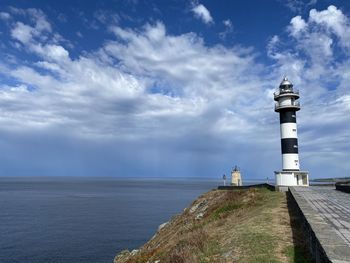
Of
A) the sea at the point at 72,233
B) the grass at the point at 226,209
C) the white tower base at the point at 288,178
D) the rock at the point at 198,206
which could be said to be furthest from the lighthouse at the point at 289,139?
the sea at the point at 72,233

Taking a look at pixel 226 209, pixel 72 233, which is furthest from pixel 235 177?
pixel 226 209

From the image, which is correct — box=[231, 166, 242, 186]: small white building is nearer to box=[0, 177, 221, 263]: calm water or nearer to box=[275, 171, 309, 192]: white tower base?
box=[0, 177, 221, 263]: calm water

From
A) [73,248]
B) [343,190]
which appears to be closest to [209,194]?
[343,190]

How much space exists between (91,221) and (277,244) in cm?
5237

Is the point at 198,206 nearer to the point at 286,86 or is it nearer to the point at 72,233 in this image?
the point at 286,86

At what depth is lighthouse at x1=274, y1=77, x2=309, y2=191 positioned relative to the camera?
33.9m

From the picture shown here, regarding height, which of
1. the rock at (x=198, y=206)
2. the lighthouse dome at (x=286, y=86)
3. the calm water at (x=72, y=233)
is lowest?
the calm water at (x=72, y=233)

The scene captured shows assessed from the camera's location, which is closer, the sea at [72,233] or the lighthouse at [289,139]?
the lighthouse at [289,139]

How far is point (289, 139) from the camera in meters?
35.0

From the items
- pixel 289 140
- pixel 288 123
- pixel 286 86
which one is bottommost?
pixel 289 140

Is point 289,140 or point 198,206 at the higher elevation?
point 289,140

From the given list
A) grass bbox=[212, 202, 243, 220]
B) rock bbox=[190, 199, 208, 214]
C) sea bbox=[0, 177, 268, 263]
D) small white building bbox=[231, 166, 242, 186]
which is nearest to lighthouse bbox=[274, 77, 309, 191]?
rock bbox=[190, 199, 208, 214]

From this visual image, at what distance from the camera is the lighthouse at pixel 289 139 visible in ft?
111

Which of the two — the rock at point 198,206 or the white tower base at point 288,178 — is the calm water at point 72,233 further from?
the white tower base at point 288,178
